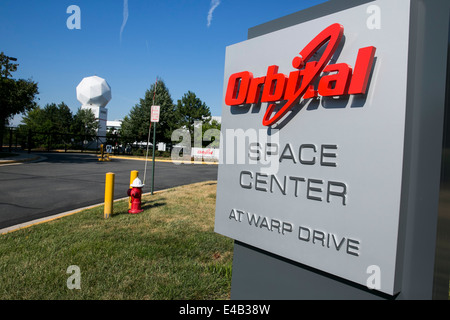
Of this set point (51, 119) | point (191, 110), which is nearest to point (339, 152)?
point (191, 110)

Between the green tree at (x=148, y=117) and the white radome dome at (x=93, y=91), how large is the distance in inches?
655

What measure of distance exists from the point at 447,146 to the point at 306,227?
1185 millimetres

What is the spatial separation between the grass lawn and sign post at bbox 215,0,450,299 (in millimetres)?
Answer: 919

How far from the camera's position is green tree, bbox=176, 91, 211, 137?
37.9 meters

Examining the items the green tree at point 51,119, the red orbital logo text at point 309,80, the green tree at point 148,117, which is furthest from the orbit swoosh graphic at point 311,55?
the green tree at point 51,119

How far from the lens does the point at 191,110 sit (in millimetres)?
38531

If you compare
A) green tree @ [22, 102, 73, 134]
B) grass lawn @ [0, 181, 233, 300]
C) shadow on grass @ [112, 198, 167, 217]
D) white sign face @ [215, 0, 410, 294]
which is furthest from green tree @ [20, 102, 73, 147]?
white sign face @ [215, 0, 410, 294]

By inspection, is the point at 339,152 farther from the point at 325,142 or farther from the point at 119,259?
the point at 119,259

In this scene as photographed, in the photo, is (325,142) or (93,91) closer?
(325,142)

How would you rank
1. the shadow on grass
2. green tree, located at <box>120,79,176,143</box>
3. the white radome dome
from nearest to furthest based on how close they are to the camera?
the shadow on grass < green tree, located at <box>120,79,176,143</box> < the white radome dome

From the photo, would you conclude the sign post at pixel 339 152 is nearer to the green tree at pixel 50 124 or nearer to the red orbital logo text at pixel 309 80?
the red orbital logo text at pixel 309 80

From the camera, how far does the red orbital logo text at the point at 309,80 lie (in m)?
2.15

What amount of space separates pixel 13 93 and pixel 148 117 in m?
15.6

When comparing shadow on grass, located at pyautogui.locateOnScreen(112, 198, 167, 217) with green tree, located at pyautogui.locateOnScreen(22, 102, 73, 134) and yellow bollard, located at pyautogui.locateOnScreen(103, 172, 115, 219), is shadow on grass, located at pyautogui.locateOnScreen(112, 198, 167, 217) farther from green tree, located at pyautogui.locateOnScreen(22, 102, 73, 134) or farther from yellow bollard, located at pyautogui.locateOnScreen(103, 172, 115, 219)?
green tree, located at pyautogui.locateOnScreen(22, 102, 73, 134)
